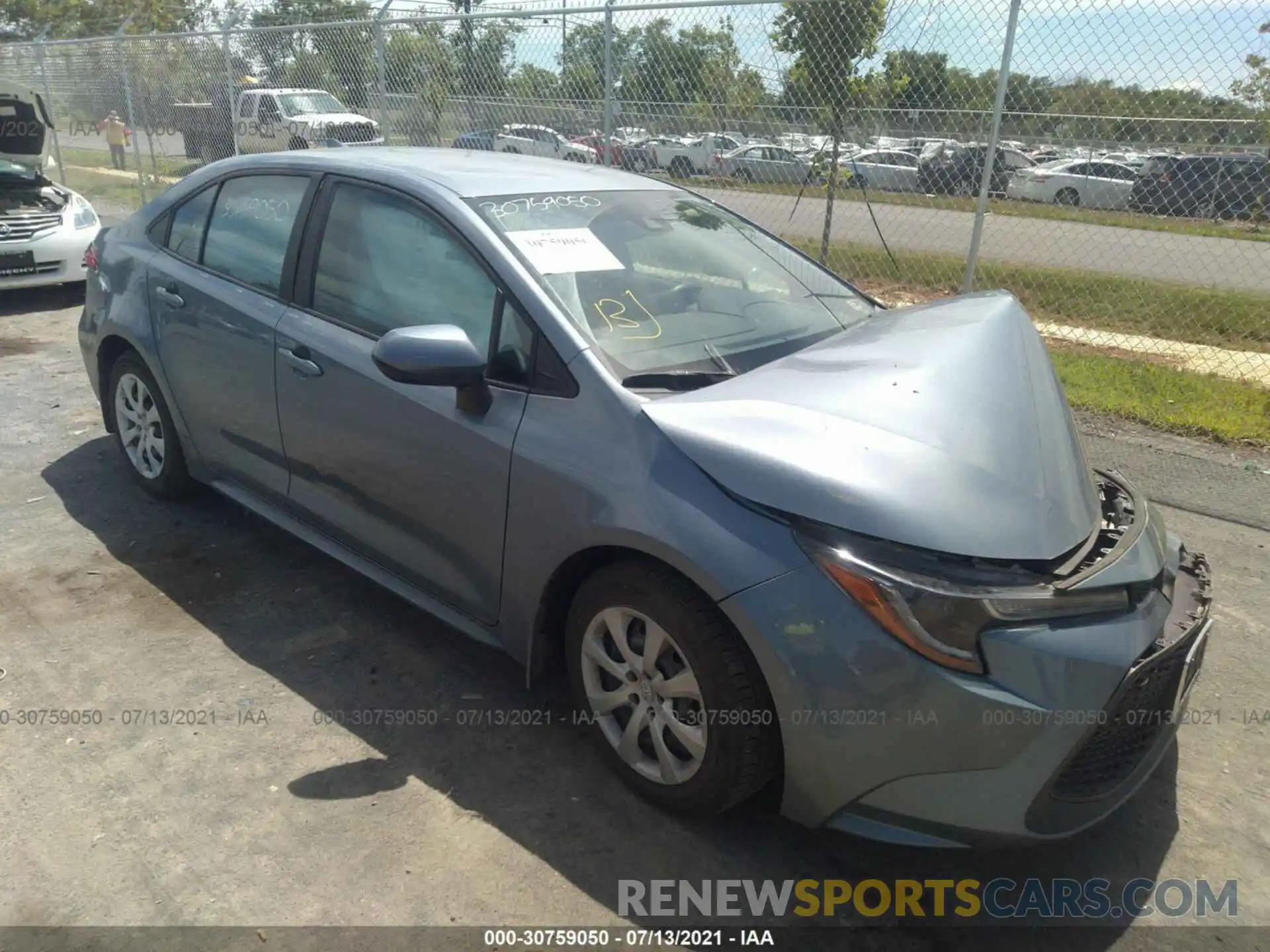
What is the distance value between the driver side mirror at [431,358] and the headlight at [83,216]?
25.8 feet

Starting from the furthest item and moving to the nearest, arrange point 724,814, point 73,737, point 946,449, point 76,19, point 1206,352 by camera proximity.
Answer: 1. point 76,19
2. point 1206,352
3. point 73,737
4. point 724,814
5. point 946,449

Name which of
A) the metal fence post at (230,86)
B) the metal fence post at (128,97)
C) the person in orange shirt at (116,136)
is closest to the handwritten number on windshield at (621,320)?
the metal fence post at (230,86)

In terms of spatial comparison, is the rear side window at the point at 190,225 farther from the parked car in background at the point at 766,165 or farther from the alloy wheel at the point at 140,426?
the parked car in background at the point at 766,165

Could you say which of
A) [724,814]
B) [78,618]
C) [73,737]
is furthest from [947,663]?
[78,618]

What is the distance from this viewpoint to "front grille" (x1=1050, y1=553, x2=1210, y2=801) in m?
2.24

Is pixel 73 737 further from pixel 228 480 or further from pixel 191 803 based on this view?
pixel 228 480

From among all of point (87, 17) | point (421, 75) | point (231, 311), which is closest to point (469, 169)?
point (231, 311)

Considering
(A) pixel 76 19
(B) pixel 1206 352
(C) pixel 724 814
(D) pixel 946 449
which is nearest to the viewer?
Result: (D) pixel 946 449

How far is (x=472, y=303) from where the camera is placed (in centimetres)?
302

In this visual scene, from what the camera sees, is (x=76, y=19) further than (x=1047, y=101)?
Yes

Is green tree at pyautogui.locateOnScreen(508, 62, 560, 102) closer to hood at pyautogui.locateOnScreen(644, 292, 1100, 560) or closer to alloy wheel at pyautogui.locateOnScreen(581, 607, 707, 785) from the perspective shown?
hood at pyautogui.locateOnScreen(644, 292, 1100, 560)

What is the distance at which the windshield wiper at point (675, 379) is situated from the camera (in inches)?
107

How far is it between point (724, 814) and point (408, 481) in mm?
1419

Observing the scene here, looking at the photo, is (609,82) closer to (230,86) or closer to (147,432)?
(147,432)
